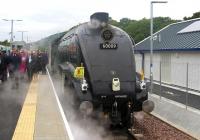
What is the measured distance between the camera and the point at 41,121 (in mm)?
13695

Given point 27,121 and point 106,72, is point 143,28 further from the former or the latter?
point 27,121

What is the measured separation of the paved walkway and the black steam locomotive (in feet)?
5.72

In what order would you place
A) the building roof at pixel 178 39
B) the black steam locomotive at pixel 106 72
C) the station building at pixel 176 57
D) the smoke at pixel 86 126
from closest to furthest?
the smoke at pixel 86 126 → the black steam locomotive at pixel 106 72 → the station building at pixel 176 57 → the building roof at pixel 178 39

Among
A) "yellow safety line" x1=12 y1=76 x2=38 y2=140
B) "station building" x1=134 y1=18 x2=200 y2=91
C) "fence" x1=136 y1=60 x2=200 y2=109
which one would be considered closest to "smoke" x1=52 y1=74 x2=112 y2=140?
"yellow safety line" x1=12 y1=76 x2=38 y2=140

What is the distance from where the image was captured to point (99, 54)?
570 inches

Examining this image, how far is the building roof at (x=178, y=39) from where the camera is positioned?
1041 inches

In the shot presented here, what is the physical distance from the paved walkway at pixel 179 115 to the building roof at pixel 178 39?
6.66 m

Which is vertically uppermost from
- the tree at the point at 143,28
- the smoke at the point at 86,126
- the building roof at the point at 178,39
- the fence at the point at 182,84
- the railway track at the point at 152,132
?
the tree at the point at 143,28

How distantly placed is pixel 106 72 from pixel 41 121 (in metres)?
2.32

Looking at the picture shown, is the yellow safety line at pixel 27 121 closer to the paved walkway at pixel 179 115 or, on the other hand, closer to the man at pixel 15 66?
the paved walkway at pixel 179 115

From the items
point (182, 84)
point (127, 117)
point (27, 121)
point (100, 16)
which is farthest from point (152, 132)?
point (182, 84)

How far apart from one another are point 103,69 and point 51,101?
452cm

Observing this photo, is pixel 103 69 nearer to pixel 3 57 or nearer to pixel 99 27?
pixel 99 27

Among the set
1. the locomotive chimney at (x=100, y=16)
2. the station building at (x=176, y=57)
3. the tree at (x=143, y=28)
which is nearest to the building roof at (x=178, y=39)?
the station building at (x=176, y=57)
